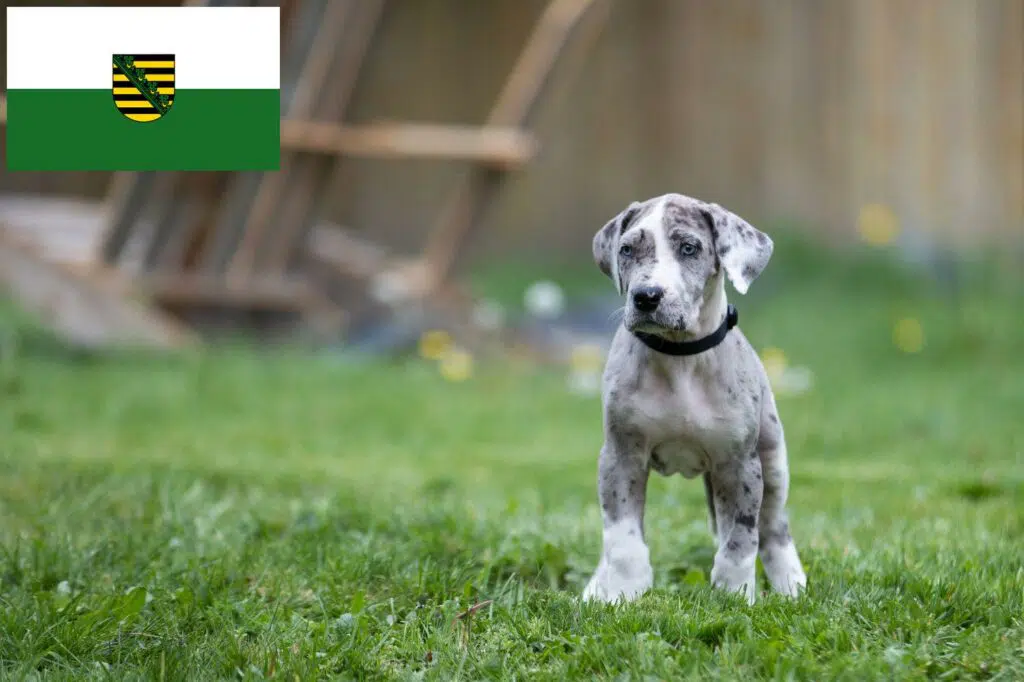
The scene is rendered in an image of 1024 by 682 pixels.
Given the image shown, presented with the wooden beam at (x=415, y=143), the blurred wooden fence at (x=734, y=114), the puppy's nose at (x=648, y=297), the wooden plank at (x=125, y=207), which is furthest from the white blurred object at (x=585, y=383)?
the puppy's nose at (x=648, y=297)

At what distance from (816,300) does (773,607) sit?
27.2 feet

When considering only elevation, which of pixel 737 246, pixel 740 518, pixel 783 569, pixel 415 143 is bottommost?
pixel 783 569

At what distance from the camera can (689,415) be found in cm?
298

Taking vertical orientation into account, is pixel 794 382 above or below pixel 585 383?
above

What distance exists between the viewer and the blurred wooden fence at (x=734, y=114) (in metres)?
11.7

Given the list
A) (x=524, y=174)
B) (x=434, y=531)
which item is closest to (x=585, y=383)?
(x=524, y=174)

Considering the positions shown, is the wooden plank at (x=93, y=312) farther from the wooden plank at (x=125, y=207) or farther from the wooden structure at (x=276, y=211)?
the wooden plank at (x=125, y=207)

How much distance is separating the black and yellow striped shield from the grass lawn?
1.43 m

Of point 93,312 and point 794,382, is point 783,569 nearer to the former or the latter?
point 794,382

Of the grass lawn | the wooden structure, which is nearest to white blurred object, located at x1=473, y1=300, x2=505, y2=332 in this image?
the wooden structure

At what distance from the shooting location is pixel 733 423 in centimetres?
300

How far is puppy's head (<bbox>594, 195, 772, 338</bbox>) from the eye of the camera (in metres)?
2.85

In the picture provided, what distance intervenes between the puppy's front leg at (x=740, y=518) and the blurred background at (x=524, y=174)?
5.07 m

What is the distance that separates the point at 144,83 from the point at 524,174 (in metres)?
6.16
